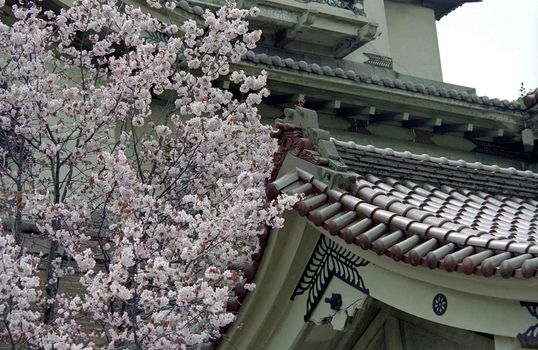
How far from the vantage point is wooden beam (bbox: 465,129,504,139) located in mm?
16391

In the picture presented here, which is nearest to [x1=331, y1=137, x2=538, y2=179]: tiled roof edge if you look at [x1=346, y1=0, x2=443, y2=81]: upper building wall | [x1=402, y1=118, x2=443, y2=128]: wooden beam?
[x1=402, y1=118, x2=443, y2=128]: wooden beam

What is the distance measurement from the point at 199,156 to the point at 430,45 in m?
14.6

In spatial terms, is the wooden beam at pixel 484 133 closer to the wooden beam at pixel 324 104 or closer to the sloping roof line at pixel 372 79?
the sloping roof line at pixel 372 79

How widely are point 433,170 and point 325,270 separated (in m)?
1.71

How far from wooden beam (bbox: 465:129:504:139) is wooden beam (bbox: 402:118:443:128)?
2.95ft

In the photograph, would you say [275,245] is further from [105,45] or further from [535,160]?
[535,160]

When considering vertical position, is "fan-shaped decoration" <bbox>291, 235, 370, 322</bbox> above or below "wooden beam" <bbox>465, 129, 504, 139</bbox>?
below

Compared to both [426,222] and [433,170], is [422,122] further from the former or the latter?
[426,222]

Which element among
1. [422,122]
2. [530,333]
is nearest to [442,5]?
[422,122]

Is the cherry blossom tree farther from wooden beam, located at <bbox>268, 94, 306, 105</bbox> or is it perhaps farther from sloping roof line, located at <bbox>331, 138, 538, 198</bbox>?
wooden beam, located at <bbox>268, 94, 306, 105</bbox>

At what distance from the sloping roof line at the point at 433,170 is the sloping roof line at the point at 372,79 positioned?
5.57m

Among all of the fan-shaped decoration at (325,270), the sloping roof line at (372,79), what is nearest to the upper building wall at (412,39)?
the sloping roof line at (372,79)

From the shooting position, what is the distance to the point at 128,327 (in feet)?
26.0

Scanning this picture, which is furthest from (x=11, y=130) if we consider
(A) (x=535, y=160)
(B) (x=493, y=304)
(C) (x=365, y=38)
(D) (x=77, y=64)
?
(A) (x=535, y=160)
